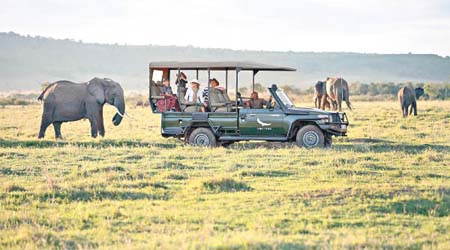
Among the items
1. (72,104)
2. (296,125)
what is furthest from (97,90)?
(296,125)

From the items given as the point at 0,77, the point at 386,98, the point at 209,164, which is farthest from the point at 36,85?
the point at 209,164

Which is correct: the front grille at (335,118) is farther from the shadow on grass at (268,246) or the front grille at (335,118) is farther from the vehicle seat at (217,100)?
the shadow on grass at (268,246)

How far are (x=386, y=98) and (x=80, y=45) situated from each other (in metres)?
86.6

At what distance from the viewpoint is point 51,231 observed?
30.8 ft

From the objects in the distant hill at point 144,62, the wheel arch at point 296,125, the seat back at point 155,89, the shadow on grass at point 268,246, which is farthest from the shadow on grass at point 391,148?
the distant hill at point 144,62

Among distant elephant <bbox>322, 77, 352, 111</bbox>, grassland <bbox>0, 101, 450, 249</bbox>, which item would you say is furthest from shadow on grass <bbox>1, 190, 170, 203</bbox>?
distant elephant <bbox>322, 77, 352, 111</bbox>

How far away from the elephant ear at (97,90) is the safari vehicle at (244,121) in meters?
4.34

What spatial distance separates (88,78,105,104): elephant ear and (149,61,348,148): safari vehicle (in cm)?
434

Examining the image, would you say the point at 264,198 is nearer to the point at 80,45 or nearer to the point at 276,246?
the point at 276,246

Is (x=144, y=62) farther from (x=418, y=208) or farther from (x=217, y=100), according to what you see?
(x=418, y=208)

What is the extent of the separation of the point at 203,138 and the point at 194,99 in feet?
3.15

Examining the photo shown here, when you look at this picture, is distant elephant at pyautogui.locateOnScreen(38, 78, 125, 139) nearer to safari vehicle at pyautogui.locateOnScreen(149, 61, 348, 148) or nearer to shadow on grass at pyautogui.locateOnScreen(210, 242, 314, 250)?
safari vehicle at pyautogui.locateOnScreen(149, 61, 348, 148)

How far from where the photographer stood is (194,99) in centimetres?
1892

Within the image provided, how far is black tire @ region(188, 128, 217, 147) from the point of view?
1855cm
